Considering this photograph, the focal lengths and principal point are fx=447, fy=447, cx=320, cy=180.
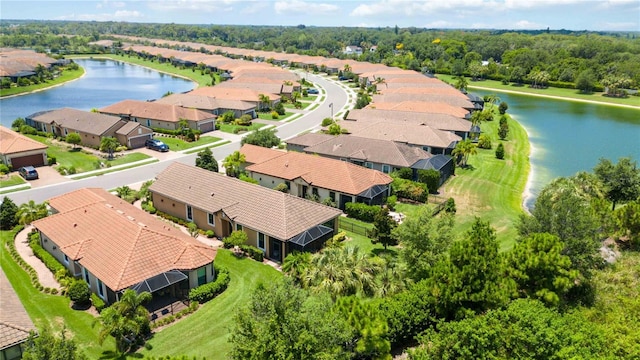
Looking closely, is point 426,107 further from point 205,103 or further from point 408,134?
point 205,103

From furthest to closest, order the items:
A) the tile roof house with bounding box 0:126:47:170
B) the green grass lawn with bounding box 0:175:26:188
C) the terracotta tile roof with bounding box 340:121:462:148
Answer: the terracotta tile roof with bounding box 340:121:462:148 < the tile roof house with bounding box 0:126:47:170 < the green grass lawn with bounding box 0:175:26:188

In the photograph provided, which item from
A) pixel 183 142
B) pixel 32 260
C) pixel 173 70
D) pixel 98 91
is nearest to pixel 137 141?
pixel 183 142

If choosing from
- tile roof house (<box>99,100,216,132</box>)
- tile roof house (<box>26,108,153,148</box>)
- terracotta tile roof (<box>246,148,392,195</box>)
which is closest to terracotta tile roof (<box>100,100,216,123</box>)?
tile roof house (<box>99,100,216,132</box>)

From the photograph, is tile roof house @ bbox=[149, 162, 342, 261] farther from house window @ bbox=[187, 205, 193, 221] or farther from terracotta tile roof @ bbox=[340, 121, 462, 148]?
terracotta tile roof @ bbox=[340, 121, 462, 148]

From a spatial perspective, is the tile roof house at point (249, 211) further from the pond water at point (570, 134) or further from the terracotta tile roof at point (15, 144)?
the pond water at point (570, 134)

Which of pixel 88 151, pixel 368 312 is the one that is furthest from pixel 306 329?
pixel 88 151

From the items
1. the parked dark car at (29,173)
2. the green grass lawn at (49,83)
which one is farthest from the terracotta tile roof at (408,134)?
the green grass lawn at (49,83)
